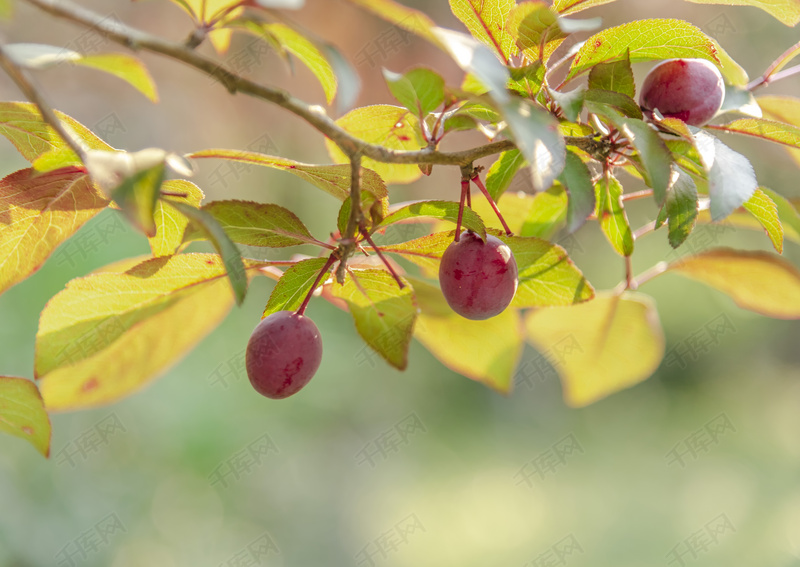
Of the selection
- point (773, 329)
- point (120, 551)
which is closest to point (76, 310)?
point (120, 551)

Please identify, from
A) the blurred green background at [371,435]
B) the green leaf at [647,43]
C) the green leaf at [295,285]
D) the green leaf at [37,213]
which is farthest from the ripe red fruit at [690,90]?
the blurred green background at [371,435]

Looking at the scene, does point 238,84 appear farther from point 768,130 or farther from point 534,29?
point 768,130

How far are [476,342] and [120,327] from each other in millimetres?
271

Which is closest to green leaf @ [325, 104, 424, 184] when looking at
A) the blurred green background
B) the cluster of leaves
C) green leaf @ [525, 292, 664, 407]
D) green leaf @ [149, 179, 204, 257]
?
the cluster of leaves

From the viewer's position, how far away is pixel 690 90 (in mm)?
344

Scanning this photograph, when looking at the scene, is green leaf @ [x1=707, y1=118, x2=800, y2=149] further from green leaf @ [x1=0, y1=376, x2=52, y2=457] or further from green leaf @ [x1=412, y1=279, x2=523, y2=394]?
green leaf @ [x1=0, y1=376, x2=52, y2=457]

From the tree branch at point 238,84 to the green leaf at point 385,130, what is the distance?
0.09m

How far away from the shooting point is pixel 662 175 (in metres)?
0.28

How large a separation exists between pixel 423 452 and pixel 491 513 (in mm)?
266

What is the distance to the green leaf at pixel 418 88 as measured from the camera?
29 cm

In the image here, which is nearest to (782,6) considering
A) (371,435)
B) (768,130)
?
(768,130)

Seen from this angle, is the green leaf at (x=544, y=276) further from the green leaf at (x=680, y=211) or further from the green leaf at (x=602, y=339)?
the green leaf at (x=602, y=339)

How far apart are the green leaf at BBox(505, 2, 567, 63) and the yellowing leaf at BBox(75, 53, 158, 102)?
0.18m

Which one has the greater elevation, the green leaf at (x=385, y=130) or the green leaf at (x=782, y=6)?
the green leaf at (x=385, y=130)
